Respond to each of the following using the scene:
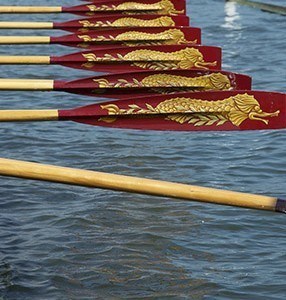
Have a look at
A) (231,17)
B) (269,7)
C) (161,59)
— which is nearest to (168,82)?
(161,59)

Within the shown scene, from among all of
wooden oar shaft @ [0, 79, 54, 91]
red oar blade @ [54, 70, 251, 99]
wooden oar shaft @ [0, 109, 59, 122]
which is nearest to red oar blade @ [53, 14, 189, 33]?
red oar blade @ [54, 70, 251, 99]

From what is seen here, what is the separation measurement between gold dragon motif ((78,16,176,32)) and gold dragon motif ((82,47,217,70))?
1.03 metres

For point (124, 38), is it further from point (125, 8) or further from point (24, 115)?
point (24, 115)

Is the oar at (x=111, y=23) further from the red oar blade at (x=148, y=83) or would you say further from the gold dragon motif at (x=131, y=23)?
the red oar blade at (x=148, y=83)

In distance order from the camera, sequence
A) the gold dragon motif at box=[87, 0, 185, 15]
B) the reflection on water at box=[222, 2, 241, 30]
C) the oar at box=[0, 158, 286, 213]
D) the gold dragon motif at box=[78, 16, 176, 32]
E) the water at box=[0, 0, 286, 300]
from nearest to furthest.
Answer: the oar at box=[0, 158, 286, 213] → the water at box=[0, 0, 286, 300] → the gold dragon motif at box=[78, 16, 176, 32] → the gold dragon motif at box=[87, 0, 185, 15] → the reflection on water at box=[222, 2, 241, 30]

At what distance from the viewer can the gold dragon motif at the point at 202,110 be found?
6.35m

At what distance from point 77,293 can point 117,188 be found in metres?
0.62

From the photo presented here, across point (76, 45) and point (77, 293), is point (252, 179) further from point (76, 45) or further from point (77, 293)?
point (76, 45)

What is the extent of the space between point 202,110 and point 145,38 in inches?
88.8

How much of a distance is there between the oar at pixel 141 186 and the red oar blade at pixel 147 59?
268 cm

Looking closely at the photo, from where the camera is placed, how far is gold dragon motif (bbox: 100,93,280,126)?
6.35m

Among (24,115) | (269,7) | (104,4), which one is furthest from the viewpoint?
(269,7)

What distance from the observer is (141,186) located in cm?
483

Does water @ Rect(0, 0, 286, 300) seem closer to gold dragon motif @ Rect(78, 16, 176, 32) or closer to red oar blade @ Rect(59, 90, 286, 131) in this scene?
red oar blade @ Rect(59, 90, 286, 131)
